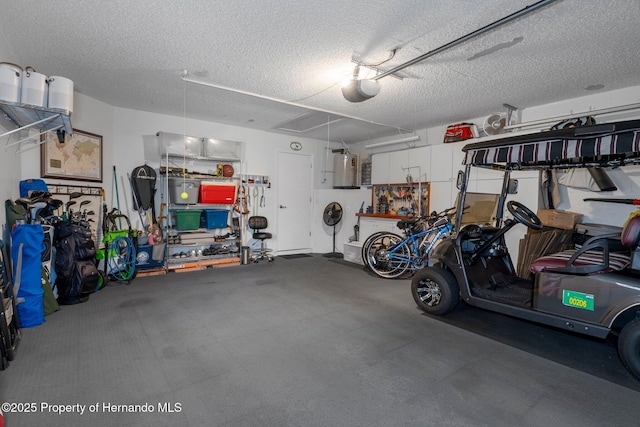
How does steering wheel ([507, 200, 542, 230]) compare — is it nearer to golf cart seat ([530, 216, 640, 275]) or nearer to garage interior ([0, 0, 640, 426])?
golf cart seat ([530, 216, 640, 275])

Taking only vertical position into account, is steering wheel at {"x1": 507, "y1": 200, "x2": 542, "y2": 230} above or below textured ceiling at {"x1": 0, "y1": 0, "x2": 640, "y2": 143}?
below

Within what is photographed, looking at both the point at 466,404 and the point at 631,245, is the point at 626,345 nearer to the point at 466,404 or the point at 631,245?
the point at 631,245

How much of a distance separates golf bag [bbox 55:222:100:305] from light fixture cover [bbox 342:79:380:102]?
3.65 meters

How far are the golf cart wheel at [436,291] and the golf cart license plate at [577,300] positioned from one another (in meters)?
0.98

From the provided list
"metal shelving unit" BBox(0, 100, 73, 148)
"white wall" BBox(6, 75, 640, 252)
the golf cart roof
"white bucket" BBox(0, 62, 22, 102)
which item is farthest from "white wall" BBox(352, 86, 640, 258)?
"white bucket" BBox(0, 62, 22, 102)

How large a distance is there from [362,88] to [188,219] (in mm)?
3719

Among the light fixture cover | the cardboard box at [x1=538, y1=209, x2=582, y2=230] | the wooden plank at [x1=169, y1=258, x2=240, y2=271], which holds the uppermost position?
the light fixture cover

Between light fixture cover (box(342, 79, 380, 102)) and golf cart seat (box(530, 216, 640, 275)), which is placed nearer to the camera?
golf cart seat (box(530, 216, 640, 275))

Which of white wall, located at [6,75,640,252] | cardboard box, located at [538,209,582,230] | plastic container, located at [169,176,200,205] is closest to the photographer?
white wall, located at [6,75,640,252]

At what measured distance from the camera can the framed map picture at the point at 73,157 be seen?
3.99 meters

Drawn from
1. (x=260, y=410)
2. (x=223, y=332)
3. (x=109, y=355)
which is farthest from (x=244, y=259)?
(x=260, y=410)

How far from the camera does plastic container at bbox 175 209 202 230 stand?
5.22m

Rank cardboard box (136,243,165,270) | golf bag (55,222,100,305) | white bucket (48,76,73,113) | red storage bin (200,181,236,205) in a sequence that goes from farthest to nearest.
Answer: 1. red storage bin (200,181,236,205)
2. cardboard box (136,243,165,270)
3. golf bag (55,222,100,305)
4. white bucket (48,76,73,113)

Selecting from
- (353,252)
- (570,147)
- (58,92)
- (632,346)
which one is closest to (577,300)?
(632,346)
